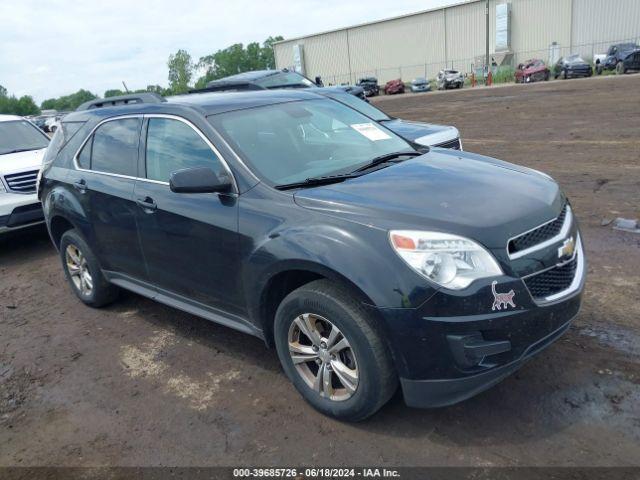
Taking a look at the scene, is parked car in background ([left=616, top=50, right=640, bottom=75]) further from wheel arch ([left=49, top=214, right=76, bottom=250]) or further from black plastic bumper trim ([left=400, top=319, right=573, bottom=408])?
black plastic bumper trim ([left=400, top=319, right=573, bottom=408])

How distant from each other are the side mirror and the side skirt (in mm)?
878

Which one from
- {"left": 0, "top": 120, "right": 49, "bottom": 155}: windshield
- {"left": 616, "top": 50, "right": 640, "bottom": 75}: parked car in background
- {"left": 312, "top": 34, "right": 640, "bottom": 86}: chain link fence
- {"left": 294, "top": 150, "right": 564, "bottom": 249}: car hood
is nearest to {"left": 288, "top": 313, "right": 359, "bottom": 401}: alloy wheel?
{"left": 294, "top": 150, "right": 564, "bottom": 249}: car hood

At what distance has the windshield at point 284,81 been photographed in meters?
11.9

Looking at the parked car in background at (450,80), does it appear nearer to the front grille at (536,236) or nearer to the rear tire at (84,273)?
the rear tire at (84,273)

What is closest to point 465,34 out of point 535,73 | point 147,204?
point 535,73

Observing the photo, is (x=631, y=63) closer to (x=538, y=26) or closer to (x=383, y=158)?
(x=538, y=26)

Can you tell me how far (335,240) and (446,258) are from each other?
0.59 metres

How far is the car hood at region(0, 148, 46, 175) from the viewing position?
7.83 m

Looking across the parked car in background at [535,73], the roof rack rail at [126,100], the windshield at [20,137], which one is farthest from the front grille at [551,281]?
the parked car in background at [535,73]

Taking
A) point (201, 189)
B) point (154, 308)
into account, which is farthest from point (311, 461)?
point (154, 308)

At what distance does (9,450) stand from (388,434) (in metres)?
2.27

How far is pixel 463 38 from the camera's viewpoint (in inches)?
2224

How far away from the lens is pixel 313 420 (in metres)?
3.37

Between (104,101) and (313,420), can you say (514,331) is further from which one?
(104,101)
